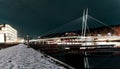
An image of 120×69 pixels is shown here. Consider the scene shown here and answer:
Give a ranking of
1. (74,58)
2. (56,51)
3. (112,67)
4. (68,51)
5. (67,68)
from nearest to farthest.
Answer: (67,68), (112,67), (68,51), (56,51), (74,58)

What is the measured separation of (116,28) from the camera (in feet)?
536

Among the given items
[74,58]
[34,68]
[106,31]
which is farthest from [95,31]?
[34,68]

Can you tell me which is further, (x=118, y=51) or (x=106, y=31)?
(x=106, y=31)

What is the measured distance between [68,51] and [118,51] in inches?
290

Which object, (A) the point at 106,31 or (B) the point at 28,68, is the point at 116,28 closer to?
(A) the point at 106,31

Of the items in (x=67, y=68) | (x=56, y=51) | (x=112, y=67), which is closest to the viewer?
(x=67, y=68)

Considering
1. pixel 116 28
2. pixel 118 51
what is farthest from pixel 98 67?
pixel 116 28

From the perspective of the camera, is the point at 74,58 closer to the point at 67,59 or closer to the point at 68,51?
the point at 67,59

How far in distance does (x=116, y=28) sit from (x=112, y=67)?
437ft

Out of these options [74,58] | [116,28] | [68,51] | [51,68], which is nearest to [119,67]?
[68,51]

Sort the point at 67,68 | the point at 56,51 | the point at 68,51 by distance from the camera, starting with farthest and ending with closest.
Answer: the point at 56,51, the point at 68,51, the point at 67,68

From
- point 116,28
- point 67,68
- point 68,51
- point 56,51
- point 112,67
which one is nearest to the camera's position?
point 67,68

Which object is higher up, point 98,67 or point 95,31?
point 95,31

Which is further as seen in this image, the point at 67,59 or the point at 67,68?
the point at 67,59
